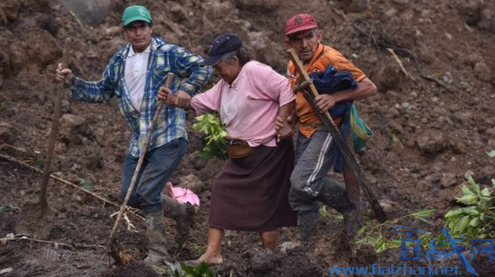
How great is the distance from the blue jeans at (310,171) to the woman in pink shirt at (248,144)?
0.16 meters

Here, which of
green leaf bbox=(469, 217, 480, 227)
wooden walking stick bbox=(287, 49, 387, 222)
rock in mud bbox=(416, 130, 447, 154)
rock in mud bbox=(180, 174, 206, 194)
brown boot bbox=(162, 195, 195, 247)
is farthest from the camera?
rock in mud bbox=(416, 130, 447, 154)

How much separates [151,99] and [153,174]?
0.49m

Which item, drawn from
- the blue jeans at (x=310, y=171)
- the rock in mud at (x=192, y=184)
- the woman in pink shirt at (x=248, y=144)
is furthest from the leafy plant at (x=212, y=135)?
the blue jeans at (x=310, y=171)

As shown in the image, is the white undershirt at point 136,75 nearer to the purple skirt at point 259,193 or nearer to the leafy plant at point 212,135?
the purple skirt at point 259,193

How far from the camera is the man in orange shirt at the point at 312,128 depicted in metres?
6.02

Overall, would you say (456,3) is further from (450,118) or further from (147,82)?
(147,82)

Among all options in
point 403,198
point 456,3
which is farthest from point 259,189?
point 456,3

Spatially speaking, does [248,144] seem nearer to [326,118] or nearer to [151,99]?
[326,118]

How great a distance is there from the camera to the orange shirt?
19.9 ft

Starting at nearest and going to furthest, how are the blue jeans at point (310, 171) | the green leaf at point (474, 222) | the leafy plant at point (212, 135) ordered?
the blue jeans at point (310, 171)
the green leaf at point (474, 222)
the leafy plant at point (212, 135)

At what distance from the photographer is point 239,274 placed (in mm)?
5316

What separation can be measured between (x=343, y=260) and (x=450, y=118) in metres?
5.12

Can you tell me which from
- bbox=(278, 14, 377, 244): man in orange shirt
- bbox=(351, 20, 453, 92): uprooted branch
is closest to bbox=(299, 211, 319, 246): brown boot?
bbox=(278, 14, 377, 244): man in orange shirt

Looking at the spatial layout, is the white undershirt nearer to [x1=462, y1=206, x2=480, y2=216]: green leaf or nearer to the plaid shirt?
the plaid shirt
